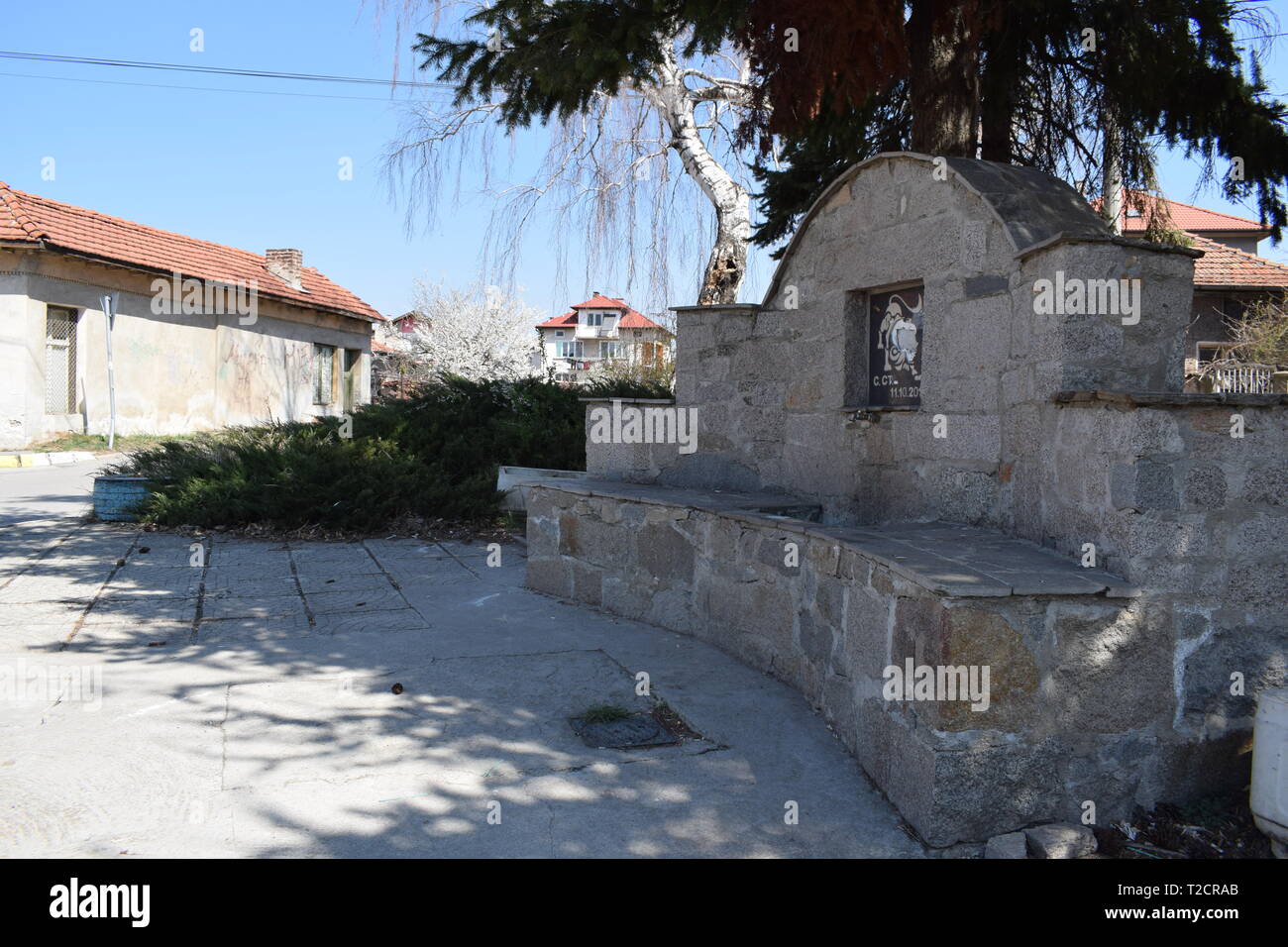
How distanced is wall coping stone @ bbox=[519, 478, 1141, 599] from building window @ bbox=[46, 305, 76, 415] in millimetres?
15773

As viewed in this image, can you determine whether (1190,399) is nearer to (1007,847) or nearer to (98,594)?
(1007,847)

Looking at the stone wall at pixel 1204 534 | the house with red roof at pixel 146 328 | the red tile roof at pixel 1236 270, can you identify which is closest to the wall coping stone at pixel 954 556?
the stone wall at pixel 1204 534

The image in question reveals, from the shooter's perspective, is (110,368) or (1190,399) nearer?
(1190,399)

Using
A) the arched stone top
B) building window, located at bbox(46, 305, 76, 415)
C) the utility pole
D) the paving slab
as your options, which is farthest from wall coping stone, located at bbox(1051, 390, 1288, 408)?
building window, located at bbox(46, 305, 76, 415)

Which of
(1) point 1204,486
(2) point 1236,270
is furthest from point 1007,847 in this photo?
(2) point 1236,270

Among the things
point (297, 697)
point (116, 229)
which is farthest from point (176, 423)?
point (297, 697)

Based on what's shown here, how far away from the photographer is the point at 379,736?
388 cm

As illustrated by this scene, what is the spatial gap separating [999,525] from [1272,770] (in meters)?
1.59

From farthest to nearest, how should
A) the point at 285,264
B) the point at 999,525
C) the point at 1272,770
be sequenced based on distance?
the point at 285,264, the point at 999,525, the point at 1272,770

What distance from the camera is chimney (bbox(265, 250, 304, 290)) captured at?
23.9 meters

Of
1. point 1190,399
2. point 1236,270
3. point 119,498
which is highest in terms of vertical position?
point 1236,270

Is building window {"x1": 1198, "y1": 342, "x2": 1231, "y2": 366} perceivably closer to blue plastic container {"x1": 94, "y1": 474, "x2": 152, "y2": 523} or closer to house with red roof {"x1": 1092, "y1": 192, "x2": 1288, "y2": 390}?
house with red roof {"x1": 1092, "y1": 192, "x2": 1288, "y2": 390}

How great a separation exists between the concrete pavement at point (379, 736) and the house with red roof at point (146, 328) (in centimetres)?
1178

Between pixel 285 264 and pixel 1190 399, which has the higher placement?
pixel 285 264
